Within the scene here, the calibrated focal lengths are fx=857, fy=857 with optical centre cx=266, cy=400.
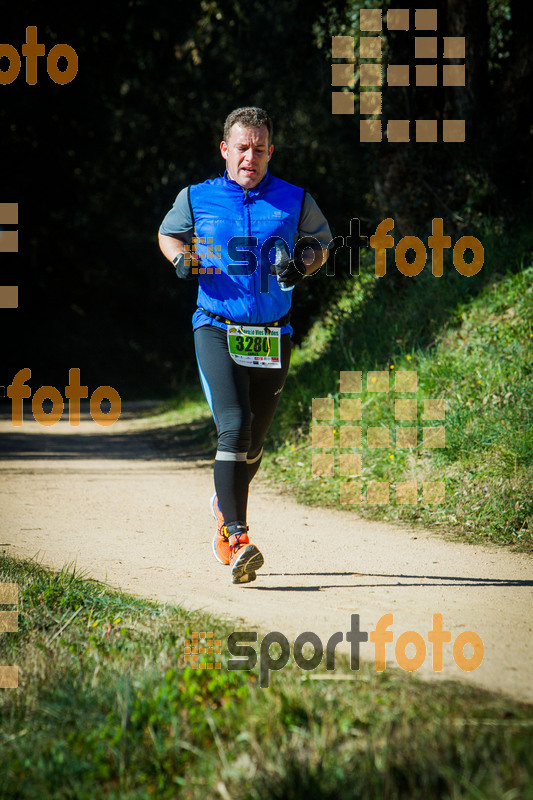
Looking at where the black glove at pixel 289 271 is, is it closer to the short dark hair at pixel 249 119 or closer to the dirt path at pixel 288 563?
the short dark hair at pixel 249 119

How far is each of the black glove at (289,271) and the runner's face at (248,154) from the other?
503mm

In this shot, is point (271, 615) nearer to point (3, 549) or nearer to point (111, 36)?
point (3, 549)

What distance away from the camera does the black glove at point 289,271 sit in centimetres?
460

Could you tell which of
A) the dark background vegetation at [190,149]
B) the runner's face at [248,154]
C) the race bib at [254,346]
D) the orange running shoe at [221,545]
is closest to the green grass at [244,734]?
the orange running shoe at [221,545]

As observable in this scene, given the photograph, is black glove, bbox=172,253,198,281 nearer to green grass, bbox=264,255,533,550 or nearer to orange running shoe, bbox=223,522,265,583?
orange running shoe, bbox=223,522,265,583

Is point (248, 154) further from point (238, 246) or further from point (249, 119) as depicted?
point (238, 246)

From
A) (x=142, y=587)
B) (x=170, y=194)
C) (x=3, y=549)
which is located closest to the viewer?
(x=142, y=587)

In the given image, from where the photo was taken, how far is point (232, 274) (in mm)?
4684

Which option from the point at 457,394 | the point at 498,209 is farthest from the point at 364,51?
the point at 457,394

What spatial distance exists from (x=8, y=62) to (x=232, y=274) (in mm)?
11135

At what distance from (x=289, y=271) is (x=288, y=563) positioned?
1829 millimetres

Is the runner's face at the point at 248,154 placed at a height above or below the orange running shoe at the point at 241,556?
above

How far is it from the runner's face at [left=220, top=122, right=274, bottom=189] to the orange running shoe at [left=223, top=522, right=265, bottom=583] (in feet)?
6.24

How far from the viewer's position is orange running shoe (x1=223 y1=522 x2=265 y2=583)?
4.46 metres
